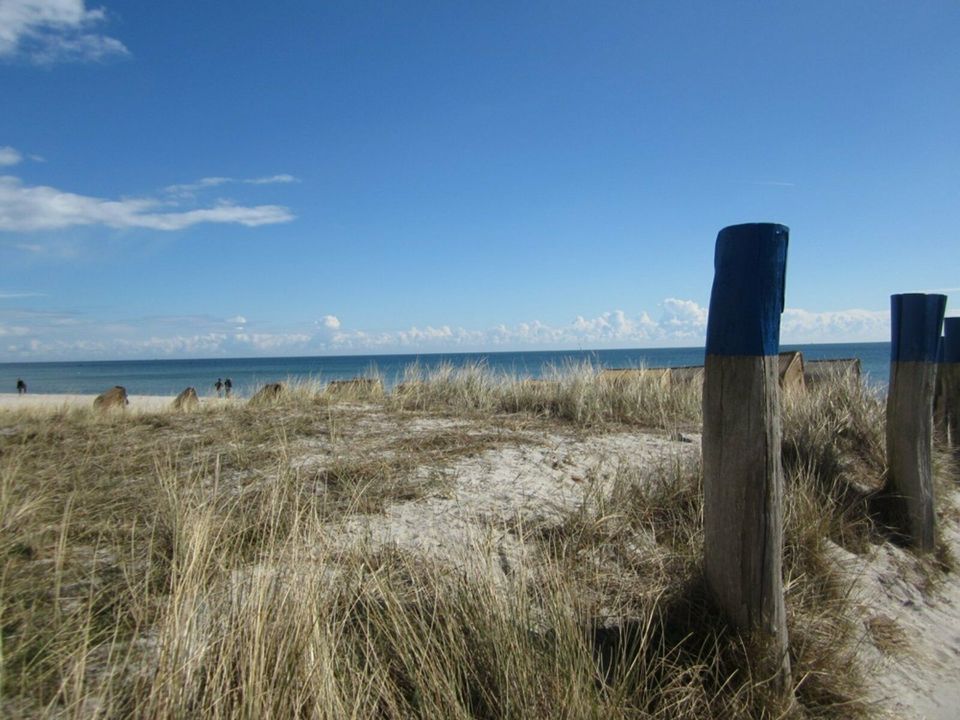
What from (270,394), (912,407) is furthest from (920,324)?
(270,394)

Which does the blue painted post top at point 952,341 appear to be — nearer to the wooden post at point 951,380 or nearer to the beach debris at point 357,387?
the wooden post at point 951,380

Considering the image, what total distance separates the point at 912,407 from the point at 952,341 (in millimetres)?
3011

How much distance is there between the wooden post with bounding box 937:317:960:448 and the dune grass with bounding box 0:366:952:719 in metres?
2.70

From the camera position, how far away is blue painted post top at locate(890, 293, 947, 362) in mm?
4879

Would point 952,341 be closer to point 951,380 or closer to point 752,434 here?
point 951,380

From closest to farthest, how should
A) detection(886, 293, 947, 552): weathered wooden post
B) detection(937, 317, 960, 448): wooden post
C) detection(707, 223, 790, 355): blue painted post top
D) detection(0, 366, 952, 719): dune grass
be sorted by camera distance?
1. detection(0, 366, 952, 719): dune grass
2. detection(707, 223, 790, 355): blue painted post top
3. detection(886, 293, 947, 552): weathered wooden post
4. detection(937, 317, 960, 448): wooden post

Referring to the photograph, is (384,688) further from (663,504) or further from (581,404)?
(581,404)

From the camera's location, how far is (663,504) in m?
4.25

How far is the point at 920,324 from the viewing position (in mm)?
4898

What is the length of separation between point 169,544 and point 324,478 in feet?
4.25

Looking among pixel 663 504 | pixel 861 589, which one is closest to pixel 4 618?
pixel 663 504

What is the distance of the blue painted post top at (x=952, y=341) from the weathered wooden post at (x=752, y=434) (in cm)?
581

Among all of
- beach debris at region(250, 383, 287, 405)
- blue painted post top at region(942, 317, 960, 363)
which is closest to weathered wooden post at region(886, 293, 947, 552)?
blue painted post top at region(942, 317, 960, 363)

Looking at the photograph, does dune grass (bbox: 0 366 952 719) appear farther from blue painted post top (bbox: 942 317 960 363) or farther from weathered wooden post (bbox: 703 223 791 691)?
blue painted post top (bbox: 942 317 960 363)
